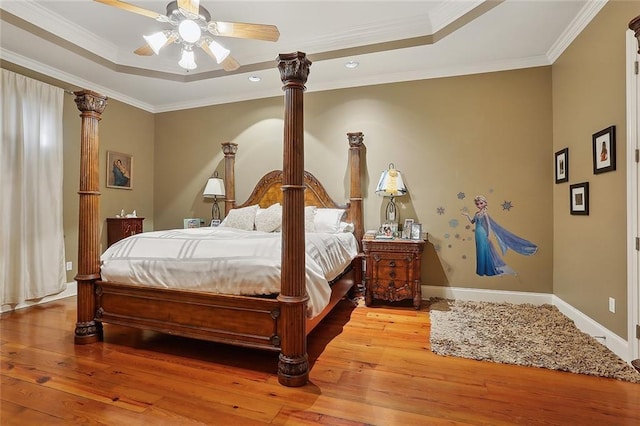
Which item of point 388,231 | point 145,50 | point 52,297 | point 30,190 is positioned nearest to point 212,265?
point 145,50

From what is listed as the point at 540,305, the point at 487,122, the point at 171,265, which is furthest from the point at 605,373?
the point at 171,265

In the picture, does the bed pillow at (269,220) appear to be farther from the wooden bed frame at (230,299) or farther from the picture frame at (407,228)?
the picture frame at (407,228)

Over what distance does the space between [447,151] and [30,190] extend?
487 cm

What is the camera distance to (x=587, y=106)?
2.81 meters

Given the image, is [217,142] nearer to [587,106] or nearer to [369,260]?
[369,260]

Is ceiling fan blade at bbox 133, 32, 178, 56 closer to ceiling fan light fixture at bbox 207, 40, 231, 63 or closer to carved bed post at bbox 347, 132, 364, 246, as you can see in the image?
ceiling fan light fixture at bbox 207, 40, 231, 63

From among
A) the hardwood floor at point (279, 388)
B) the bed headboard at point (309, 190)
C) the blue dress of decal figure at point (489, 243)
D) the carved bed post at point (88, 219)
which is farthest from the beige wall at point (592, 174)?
the carved bed post at point (88, 219)

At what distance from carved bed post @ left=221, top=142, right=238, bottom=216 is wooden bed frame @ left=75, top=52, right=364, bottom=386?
2.14 m

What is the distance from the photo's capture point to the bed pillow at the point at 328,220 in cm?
385

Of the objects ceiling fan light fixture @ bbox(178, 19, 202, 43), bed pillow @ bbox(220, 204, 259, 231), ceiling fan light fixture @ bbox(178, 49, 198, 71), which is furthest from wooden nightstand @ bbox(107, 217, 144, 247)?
ceiling fan light fixture @ bbox(178, 19, 202, 43)

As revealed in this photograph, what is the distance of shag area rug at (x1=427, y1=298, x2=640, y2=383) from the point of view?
86.8 inches

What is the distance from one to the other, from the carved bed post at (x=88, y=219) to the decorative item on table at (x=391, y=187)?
2852 millimetres

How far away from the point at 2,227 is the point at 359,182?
3.95 metres

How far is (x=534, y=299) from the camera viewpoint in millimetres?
3578
